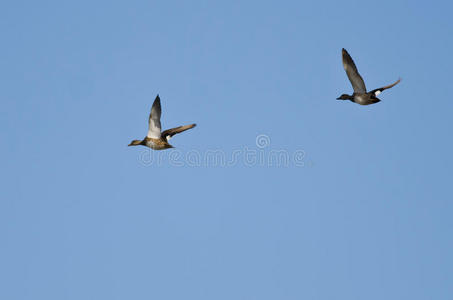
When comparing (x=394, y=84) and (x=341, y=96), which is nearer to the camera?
(x=394, y=84)

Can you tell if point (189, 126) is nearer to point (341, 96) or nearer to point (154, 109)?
point (154, 109)

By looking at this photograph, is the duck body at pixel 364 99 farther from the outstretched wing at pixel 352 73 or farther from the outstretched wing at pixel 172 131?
the outstretched wing at pixel 172 131

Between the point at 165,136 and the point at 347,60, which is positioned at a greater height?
the point at 347,60

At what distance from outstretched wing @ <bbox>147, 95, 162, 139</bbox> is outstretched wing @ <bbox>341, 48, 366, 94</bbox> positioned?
9899 mm

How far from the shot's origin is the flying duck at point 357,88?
1470 inches

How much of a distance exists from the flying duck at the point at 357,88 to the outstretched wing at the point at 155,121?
32.6 ft

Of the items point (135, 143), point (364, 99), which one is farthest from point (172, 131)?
point (364, 99)

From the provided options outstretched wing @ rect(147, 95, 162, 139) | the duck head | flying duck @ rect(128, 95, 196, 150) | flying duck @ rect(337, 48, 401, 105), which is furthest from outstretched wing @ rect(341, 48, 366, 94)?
the duck head

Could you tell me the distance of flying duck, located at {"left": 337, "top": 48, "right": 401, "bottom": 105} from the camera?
123ft

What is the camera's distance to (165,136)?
36.4 meters

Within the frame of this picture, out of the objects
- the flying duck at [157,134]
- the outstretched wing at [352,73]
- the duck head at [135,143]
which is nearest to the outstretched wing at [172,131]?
the flying duck at [157,134]

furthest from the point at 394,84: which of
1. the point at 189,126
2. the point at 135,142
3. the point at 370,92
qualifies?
the point at 135,142

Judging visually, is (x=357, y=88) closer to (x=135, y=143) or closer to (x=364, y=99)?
(x=364, y=99)

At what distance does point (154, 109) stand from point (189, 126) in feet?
8.55
